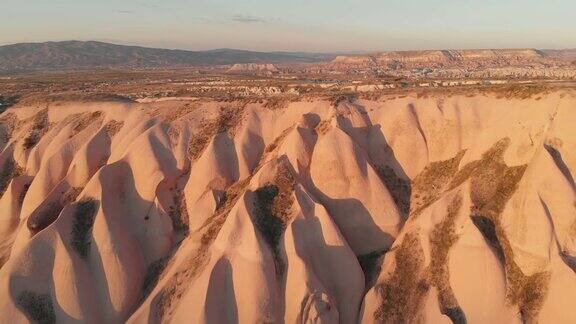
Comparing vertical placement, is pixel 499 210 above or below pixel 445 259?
above

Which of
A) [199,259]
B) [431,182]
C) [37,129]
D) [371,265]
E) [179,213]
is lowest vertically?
[371,265]

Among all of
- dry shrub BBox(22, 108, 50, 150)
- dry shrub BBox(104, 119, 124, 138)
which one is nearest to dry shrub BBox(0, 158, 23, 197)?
dry shrub BBox(22, 108, 50, 150)

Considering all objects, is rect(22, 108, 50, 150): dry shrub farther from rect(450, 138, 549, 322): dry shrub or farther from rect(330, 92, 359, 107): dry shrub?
rect(450, 138, 549, 322): dry shrub

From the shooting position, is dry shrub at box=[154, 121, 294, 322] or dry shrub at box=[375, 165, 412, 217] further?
dry shrub at box=[375, 165, 412, 217]

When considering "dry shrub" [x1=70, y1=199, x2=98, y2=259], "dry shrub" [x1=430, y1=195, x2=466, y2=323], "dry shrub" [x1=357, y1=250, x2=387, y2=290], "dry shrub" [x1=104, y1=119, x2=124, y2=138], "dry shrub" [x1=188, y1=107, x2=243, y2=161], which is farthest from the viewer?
"dry shrub" [x1=104, y1=119, x2=124, y2=138]

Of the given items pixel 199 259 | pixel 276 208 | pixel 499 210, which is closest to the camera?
pixel 499 210

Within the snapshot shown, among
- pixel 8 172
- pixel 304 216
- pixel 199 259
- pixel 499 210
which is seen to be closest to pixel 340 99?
pixel 304 216

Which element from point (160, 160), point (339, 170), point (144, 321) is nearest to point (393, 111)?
point (339, 170)

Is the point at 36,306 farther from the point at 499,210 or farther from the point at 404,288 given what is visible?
the point at 499,210

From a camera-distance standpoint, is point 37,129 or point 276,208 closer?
point 276,208

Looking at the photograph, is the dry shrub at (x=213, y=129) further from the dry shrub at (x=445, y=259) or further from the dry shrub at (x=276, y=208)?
the dry shrub at (x=445, y=259)
